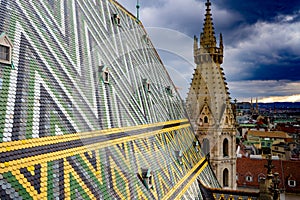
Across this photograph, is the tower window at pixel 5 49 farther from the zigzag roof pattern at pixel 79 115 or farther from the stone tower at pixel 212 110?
the stone tower at pixel 212 110

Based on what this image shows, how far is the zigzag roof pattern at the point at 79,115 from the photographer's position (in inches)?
230

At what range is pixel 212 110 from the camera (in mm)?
21906

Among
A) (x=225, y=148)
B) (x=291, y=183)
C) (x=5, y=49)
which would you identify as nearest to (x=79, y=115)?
(x=5, y=49)

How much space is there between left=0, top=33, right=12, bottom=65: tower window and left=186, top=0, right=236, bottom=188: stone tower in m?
16.8

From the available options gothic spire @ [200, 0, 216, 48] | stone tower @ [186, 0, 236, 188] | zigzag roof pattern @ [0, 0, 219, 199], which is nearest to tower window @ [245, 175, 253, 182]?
stone tower @ [186, 0, 236, 188]

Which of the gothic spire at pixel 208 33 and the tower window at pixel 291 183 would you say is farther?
the tower window at pixel 291 183

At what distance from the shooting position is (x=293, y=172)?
35.9m

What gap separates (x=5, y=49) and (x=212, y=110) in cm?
1748

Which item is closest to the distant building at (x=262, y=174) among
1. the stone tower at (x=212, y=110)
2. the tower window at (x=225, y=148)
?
the stone tower at (x=212, y=110)

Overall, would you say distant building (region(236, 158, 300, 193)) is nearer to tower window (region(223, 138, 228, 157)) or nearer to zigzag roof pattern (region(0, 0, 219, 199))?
tower window (region(223, 138, 228, 157))

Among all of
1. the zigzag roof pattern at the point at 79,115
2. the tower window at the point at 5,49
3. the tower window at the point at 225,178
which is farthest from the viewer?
the tower window at the point at 225,178

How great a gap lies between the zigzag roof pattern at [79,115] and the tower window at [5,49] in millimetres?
148

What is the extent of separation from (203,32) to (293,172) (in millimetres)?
22450

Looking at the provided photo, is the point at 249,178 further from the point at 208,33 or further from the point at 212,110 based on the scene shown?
the point at 208,33
